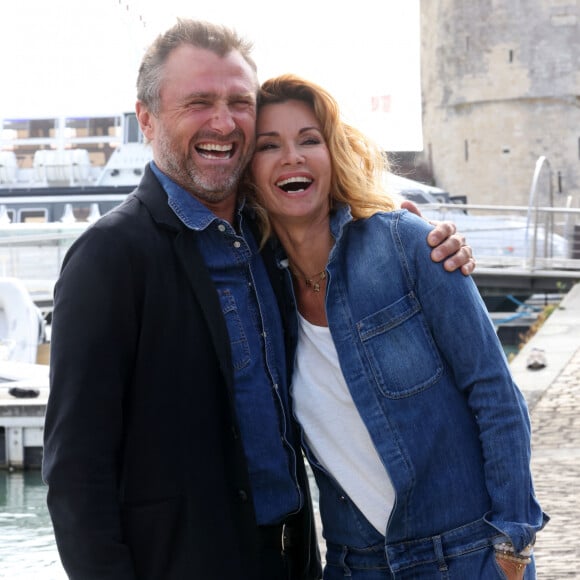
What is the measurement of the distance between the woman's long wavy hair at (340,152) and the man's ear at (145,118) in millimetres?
218

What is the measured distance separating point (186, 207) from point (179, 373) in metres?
0.34

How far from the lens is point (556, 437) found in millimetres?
7641

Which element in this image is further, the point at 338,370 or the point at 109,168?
the point at 109,168

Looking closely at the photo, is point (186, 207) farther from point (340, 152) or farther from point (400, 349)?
point (400, 349)

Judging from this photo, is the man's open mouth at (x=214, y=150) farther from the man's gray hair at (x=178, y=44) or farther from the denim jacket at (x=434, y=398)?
the denim jacket at (x=434, y=398)

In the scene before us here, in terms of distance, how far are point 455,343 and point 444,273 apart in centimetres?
13

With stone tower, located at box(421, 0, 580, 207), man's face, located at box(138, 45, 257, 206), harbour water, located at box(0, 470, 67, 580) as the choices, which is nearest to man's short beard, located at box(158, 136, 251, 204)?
man's face, located at box(138, 45, 257, 206)

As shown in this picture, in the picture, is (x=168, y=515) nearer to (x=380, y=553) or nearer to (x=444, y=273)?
(x=380, y=553)

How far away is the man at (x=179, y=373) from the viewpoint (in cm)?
229

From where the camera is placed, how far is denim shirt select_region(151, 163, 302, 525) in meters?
2.46

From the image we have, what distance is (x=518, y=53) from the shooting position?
3653 cm

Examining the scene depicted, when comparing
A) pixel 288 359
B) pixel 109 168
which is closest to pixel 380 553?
pixel 288 359

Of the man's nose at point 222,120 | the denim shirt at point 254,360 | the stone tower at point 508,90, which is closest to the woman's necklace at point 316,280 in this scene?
the denim shirt at point 254,360

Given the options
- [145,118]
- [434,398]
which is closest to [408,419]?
[434,398]
